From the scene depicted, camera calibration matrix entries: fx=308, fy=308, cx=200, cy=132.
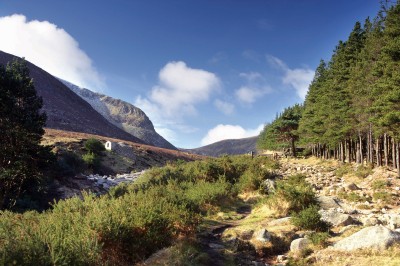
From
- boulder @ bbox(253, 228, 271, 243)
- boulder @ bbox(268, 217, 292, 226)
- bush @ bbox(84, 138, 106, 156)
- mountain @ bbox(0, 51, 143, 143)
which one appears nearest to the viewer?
boulder @ bbox(253, 228, 271, 243)

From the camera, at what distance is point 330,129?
35.3m

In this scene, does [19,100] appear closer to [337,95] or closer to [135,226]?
[135,226]

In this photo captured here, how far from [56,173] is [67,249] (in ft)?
67.3

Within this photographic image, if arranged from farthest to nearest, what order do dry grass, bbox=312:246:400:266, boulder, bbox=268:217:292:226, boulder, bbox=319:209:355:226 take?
boulder, bbox=268:217:292:226 < boulder, bbox=319:209:355:226 < dry grass, bbox=312:246:400:266

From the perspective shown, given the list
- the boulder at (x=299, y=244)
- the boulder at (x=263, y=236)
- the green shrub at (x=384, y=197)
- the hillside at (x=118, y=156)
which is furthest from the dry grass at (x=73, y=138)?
the boulder at (x=299, y=244)

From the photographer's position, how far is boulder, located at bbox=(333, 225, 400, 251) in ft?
25.7

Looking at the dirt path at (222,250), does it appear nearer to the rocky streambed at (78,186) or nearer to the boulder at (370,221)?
the boulder at (370,221)

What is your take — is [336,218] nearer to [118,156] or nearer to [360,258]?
[360,258]

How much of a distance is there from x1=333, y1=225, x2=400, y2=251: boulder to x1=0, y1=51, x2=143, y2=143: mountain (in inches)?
3039

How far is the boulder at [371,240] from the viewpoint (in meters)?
7.84

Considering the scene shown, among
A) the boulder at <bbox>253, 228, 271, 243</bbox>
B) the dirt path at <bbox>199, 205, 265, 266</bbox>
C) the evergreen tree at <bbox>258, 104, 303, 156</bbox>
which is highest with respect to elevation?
the evergreen tree at <bbox>258, 104, 303, 156</bbox>

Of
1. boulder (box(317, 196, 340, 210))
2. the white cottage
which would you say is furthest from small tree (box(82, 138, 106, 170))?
boulder (box(317, 196, 340, 210))

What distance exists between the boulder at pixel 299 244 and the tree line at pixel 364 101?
15959 mm

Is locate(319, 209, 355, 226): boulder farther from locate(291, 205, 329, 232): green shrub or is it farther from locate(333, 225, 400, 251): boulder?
locate(333, 225, 400, 251): boulder
